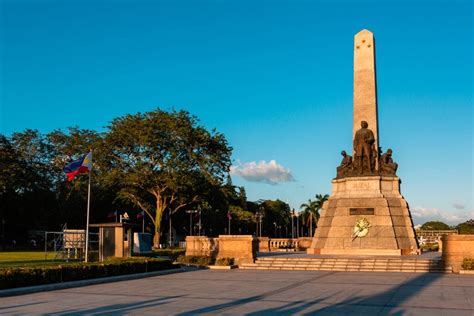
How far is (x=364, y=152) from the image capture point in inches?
1351

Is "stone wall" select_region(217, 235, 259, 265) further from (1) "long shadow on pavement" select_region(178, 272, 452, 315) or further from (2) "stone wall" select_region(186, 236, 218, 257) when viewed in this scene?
(1) "long shadow on pavement" select_region(178, 272, 452, 315)

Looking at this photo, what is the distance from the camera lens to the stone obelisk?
3569 centimetres

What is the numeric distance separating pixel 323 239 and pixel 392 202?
16.1 ft

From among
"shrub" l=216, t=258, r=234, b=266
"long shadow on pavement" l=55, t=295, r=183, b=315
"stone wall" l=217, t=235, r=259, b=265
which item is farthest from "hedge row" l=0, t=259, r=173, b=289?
"stone wall" l=217, t=235, r=259, b=265

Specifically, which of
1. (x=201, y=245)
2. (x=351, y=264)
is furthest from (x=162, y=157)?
(x=351, y=264)

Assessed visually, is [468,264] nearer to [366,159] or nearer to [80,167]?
[366,159]

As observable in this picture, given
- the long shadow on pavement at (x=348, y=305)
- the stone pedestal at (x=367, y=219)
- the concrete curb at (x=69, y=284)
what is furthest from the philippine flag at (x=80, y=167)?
the stone pedestal at (x=367, y=219)

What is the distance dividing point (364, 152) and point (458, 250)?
11.1 metres

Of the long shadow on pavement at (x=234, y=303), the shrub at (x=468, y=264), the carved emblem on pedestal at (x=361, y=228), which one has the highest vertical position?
the carved emblem on pedestal at (x=361, y=228)

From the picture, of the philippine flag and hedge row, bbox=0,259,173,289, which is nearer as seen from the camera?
hedge row, bbox=0,259,173,289

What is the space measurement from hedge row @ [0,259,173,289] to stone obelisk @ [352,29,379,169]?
18380 millimetres

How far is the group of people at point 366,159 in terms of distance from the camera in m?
34.1

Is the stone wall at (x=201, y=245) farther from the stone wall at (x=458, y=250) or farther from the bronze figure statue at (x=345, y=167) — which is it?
the stone wall at (x=458, y=250)

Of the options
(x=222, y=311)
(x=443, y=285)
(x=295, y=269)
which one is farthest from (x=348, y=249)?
(x=222, y=311)
